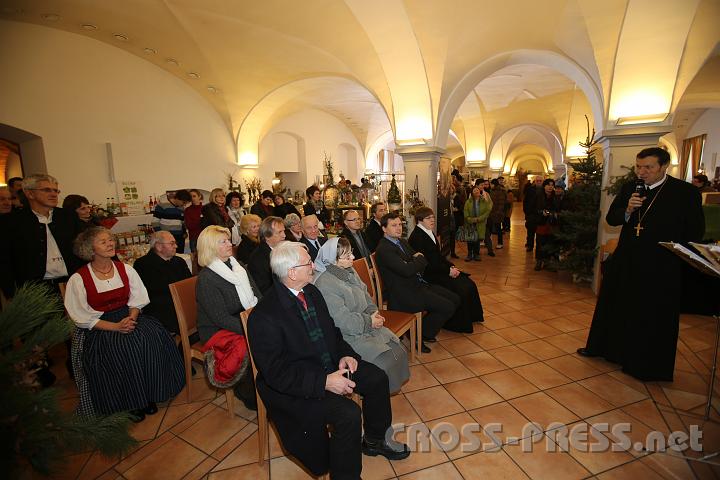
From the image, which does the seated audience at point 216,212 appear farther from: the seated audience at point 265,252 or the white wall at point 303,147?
the white wall at point 303,147

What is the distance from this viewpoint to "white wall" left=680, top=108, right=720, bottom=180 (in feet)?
38.1

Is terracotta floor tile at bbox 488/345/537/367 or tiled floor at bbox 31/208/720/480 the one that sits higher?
terracotta floor tile at bbox 488/345/537/367

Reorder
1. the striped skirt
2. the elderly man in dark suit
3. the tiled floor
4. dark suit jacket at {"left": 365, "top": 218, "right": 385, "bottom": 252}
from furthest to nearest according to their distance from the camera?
1. dark suit jacket at {"left": 365, "top": 218, "right": 385, "bottom": 252}
2. the striped skirt
3. the tiled floor
4. the elderly man in dark suit

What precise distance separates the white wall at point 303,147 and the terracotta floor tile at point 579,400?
32.1 feet

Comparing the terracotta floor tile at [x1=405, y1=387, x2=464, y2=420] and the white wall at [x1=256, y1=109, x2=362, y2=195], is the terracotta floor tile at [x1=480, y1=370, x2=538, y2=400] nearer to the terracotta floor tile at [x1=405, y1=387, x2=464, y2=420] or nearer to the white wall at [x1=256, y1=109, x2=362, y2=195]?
the terracotta floor tile at [x1=405, y1=387, x2=464, y2=420]

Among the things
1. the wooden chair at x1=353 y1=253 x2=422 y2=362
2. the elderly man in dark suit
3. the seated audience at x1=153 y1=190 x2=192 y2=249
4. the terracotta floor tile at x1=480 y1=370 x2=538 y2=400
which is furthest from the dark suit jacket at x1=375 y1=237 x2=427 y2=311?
the seated audience at x1=153 y1=190 x2=192 y2=249

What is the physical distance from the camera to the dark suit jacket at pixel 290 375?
183 centimetres

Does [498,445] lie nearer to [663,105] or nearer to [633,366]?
[633,366]

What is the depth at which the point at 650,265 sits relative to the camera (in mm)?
2848

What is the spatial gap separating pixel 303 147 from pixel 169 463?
463 inches

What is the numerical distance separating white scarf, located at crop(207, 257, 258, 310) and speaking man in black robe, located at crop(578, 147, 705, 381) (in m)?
3.17

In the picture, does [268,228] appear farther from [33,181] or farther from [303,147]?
[303,147]

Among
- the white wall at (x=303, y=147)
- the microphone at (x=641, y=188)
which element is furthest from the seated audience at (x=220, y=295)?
the white wall at (x=303, y=147)

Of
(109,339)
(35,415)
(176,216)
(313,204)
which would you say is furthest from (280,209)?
(35,415)
